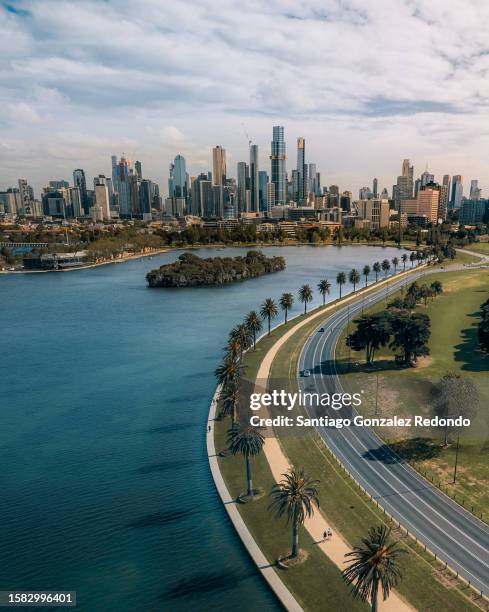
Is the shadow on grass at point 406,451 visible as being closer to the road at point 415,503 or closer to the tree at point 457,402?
the road at point 415,503

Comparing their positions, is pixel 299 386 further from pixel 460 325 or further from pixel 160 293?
pixel 160 293

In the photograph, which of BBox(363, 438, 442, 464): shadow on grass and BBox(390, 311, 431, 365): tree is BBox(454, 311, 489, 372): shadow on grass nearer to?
BBox(390, 311, 431, 365): tree

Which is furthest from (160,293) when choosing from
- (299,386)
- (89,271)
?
(299,386)

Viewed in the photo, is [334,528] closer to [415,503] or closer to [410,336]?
[415,503]

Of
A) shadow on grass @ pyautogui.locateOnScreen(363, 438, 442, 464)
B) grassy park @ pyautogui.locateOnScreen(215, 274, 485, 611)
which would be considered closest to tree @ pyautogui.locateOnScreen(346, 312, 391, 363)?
shadow on grass @ pyautogui.locateOnScreen(363, 438, 442, 464)

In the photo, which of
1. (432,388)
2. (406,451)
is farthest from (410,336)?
(406,451)
